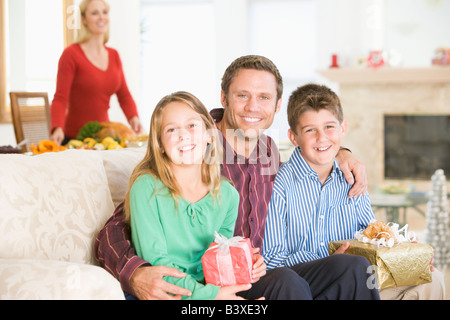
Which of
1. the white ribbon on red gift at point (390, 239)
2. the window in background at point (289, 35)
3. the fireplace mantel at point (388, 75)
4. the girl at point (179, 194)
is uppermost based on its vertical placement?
the window in background at point (289, 35)

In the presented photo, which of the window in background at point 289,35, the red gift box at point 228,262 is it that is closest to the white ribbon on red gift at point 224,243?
the red gift box at point 228,262

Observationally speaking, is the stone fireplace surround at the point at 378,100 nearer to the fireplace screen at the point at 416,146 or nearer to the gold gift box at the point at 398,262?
the fireplace screen at the point at 416,146

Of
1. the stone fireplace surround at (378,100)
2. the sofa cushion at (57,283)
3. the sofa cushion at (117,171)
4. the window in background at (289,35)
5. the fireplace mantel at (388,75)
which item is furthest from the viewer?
the window in background at (289,35)

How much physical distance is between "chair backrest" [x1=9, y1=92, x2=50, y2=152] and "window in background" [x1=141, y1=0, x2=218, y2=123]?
343 centimetres

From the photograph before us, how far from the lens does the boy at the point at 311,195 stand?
5.18 feet

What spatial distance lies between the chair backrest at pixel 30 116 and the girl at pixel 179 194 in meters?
1.52

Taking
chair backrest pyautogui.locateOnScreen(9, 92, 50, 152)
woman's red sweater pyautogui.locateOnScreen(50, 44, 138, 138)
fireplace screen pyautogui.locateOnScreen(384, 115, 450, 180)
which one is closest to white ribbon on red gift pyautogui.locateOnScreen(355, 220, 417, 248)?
chair backrest pyautogui.locateOnScreen(9, 92, 50, 152)

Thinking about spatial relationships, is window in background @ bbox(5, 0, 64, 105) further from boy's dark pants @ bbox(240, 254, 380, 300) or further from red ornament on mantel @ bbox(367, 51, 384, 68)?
boy's dark pants @ bbox(240, 254, 380, 300)

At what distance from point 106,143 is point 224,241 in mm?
1065

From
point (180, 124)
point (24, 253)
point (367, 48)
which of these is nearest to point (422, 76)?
point (367, 48)

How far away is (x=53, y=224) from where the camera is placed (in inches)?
53.9

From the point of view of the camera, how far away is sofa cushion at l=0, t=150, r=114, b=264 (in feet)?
4.26

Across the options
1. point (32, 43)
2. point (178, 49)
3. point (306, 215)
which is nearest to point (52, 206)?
point (306, 215)

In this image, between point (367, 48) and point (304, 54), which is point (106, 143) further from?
point (304, 54)
